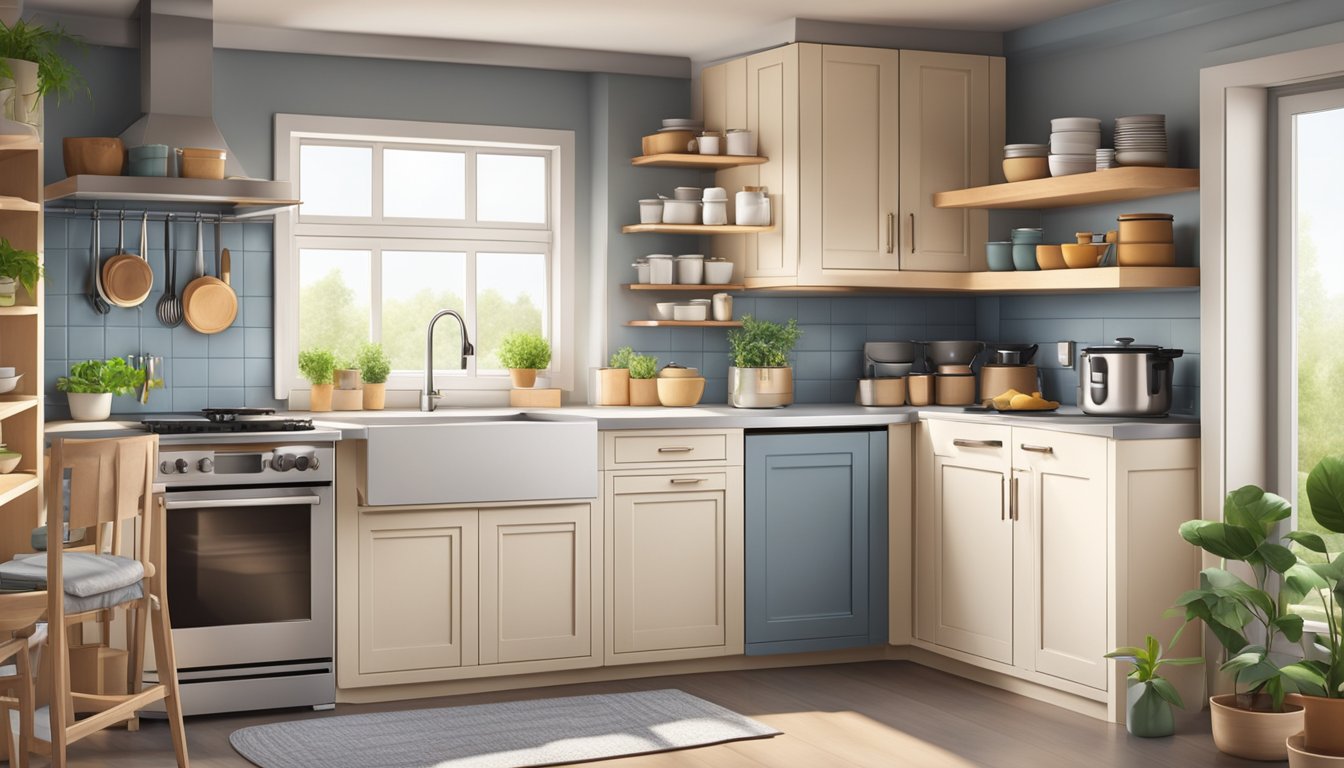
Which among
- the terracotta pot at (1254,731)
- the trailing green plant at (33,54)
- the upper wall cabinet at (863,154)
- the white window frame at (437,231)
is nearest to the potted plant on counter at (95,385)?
the white window frame at (437,231)

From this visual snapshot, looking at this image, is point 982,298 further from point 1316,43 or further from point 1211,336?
point 1316,43

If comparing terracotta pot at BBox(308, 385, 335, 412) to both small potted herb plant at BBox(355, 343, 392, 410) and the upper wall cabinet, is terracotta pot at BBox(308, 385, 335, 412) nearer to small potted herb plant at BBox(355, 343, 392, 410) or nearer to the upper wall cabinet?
small potted herb plant at BBox(355, 343, 392, 410)

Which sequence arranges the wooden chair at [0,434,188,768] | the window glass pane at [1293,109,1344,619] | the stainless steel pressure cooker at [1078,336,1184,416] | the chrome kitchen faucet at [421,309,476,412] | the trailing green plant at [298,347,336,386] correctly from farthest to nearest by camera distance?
1. the chrome kitchen faucet at [421,309,476,412]
2. the trailing green plant at [298,347,336,386]
3. the stainless steel pressure cooker at [1078,336,1184,416]
4. the window glass pane at [1293,109,1344,619]
5. the wooden chair at [0,434,188,768]

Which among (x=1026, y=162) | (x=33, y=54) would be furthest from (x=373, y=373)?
(x=1026, y=162)

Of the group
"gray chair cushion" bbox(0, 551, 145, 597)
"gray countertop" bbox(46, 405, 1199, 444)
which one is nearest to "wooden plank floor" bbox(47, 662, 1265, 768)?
"gray chair cushion" bbox(0, 551, 145, 597)

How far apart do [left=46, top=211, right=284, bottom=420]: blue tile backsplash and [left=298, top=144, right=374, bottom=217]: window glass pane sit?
0.85 ft

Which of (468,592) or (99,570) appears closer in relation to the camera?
(99,570)

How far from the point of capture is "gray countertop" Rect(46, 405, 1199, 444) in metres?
4.40

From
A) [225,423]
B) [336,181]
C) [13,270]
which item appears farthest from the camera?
[336,181]

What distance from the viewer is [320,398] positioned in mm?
5207

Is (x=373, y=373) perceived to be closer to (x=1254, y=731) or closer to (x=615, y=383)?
(x=615, y=383)

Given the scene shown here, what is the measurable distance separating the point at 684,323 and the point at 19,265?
2.42 meters

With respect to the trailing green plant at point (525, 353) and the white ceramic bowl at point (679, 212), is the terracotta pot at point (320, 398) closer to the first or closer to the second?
the trailing green plant at point (525, 353)

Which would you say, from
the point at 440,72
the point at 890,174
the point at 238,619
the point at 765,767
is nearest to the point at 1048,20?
the point at 890,174
